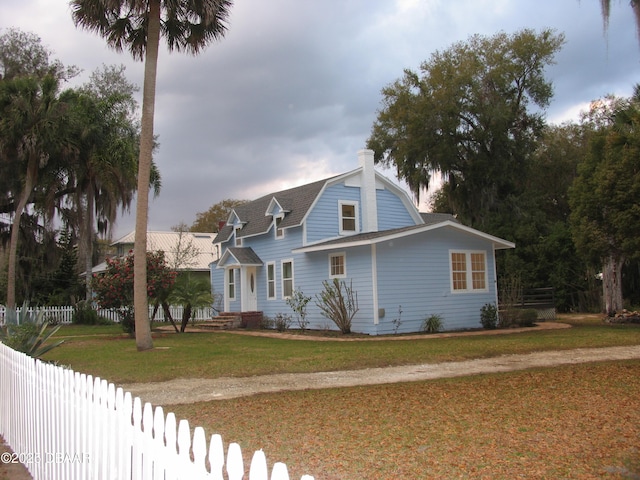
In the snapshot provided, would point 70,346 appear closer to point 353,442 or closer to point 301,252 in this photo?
point 301,252

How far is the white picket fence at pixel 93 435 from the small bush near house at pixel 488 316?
17.8 meters

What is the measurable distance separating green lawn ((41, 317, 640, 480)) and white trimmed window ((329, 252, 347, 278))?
26.5ft

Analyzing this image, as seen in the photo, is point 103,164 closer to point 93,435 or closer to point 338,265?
point 338,265

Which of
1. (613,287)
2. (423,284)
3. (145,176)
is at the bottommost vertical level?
(613,287)

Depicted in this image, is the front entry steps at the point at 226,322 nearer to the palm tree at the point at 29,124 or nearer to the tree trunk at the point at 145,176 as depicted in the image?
the palm tree at the point at 29,124

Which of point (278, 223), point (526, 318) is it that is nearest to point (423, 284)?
point (526, 318)

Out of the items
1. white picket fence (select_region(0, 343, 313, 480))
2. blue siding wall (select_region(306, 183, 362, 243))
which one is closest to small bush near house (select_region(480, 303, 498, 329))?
blue siding wall (select_region(306, 183, 362, 243))

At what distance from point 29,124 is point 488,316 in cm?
2119

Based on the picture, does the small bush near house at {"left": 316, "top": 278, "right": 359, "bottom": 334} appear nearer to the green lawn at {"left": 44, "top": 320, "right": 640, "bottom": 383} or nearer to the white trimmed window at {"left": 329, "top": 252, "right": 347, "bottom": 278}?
the white trimmed window at {"left": 329, "top": 252, "right": 347, "bottom": 278}

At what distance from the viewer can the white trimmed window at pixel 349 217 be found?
2431 cm

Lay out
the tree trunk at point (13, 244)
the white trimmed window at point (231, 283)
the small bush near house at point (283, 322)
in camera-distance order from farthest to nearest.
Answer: the white trimmed window at point (231, 283) → the tree trunk at point (13, 244) → the small bush near house at point (283, 322)

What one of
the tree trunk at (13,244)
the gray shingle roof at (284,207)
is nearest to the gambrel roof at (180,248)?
the gray shingle roof at (284,207)

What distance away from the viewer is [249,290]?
27047 mm

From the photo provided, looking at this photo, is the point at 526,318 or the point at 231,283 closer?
the point at 526,318
